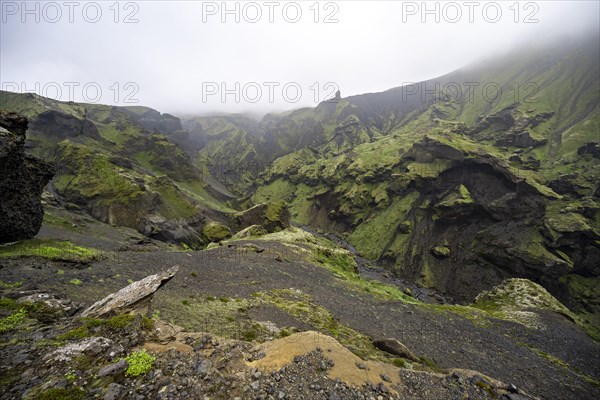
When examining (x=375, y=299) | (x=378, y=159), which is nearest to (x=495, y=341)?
(x=375, y=299)

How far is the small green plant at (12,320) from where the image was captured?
9.44 meters

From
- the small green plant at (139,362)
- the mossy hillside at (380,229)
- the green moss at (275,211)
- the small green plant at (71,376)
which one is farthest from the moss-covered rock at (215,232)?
the mossy hillside at (380,229)

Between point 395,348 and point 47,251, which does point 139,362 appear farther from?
point 47,251

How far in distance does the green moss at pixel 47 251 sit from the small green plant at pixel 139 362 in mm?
18386

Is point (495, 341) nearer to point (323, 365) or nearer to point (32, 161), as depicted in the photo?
point (323, 365)

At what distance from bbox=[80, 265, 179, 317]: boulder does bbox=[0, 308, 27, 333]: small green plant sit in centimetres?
186

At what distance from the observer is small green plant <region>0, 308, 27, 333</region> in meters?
9.44

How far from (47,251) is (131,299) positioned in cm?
1723

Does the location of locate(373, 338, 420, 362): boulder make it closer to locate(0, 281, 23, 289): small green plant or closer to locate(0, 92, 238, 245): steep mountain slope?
locate(0, 281, 23, 289): small green plant

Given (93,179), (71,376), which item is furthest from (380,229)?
(71,376)

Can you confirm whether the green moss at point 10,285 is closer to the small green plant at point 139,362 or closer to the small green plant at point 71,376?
the small green plant at point 71,376

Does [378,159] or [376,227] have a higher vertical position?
[378,159]

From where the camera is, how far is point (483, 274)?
3310 inches

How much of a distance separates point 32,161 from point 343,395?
3590 cm
